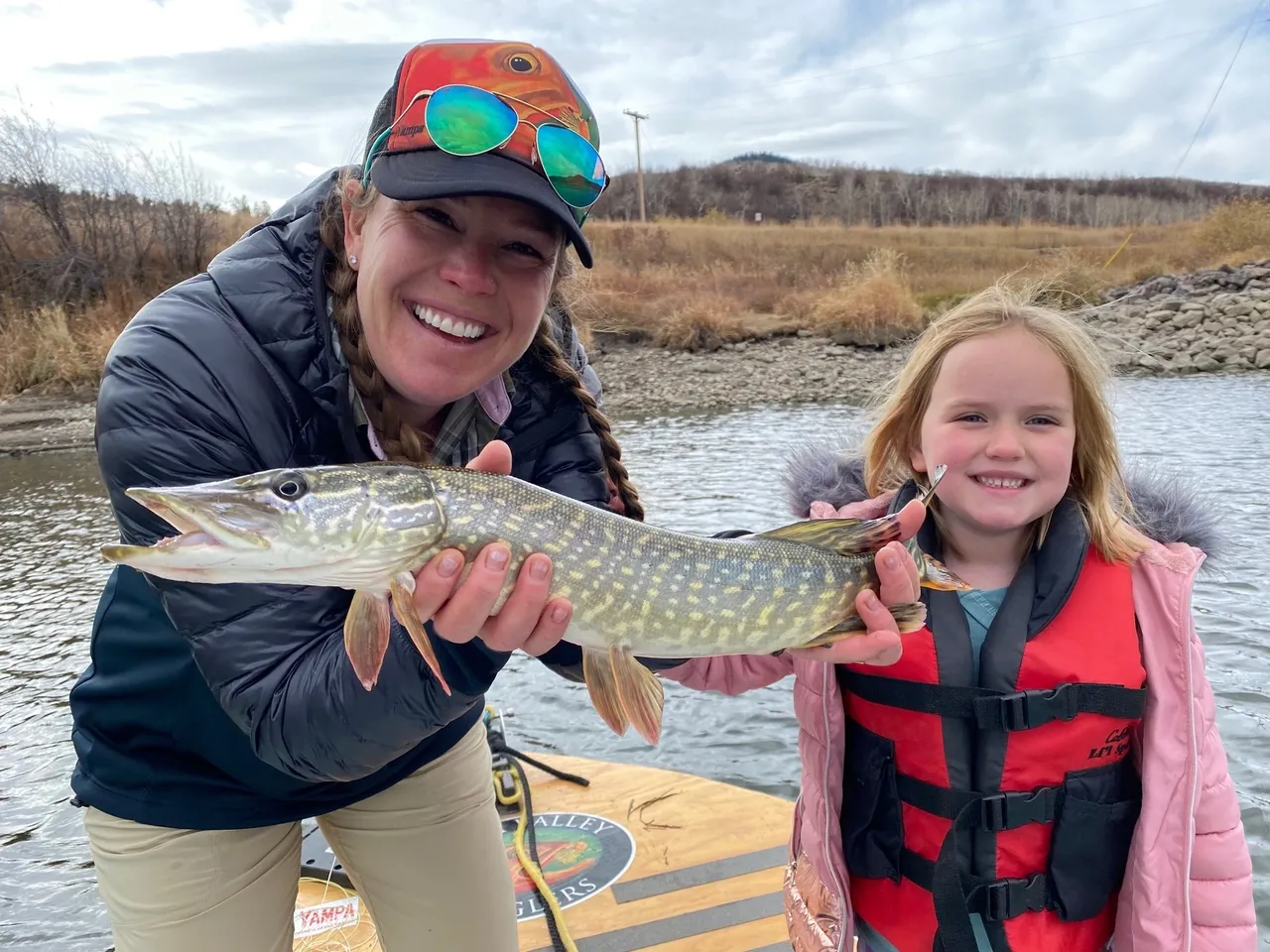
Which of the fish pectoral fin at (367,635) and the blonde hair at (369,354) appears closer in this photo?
the fish pectoral fin at (367,635)

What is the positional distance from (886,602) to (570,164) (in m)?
1.22

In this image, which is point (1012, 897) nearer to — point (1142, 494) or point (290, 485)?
point (1142, 494)

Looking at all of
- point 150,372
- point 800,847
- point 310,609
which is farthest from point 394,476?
point 800,847

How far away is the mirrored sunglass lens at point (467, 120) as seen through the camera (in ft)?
5.48

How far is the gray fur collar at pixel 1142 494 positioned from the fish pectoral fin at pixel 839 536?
0.44 m

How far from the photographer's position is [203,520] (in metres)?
1.43

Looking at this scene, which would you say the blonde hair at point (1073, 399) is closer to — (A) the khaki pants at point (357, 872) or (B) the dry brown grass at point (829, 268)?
(A) the khaki pants at point (357, 872)

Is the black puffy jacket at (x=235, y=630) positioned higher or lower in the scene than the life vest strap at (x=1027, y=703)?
higher

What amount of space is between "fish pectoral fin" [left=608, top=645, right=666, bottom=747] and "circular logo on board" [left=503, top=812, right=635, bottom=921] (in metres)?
1.45

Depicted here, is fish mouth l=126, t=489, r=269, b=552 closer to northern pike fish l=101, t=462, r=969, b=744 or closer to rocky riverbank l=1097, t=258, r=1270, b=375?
northern pike fish l=101, t=462, r=969, b=744

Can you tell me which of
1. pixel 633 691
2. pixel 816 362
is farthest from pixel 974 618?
pixel 816 362

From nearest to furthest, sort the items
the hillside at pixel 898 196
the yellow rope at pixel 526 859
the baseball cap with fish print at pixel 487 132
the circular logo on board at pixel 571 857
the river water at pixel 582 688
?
the baseball cap with fish print at pixel 487 132 → the yellow rope at pixel 526 859 → the circular logo on board at pixel 571 857 → the river water at pixel 582 688 → the hillside at pixel 898 196

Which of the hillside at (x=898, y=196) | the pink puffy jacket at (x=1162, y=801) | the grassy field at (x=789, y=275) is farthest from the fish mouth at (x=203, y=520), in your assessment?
the hillside at (x=898, y=196)

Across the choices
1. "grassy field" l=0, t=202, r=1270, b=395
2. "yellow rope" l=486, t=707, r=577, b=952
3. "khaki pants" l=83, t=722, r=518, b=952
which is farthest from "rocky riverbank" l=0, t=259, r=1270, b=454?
"khaki pants" l=83, t=722, r=518, b=952
